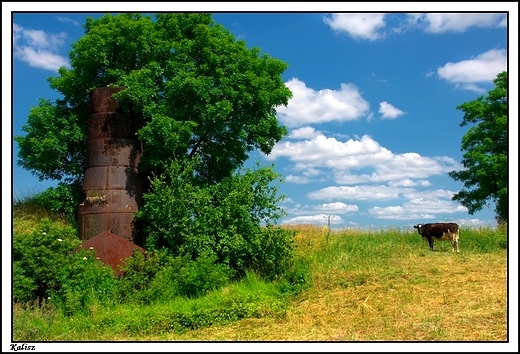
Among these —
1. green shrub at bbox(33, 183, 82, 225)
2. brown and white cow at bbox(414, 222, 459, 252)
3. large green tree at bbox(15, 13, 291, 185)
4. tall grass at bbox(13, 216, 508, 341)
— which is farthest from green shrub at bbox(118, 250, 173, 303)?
brown and white cow at bbox(414, 222, 459, 252)

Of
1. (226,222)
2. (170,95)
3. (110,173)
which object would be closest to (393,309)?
(226,222)

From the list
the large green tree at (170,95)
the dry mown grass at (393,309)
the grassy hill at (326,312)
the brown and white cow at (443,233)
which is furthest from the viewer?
the brown and white cow at (443,233)

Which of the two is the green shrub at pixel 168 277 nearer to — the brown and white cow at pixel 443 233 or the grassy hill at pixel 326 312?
the grassy hill at pixel 326 312

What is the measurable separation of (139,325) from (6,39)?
581 centimetres

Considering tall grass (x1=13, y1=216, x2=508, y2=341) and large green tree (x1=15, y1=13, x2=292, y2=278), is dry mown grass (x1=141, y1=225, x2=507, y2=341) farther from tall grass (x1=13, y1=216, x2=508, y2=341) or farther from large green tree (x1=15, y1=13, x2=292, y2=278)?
large green tree (x1=15, y1=13, x2=292, y2=278)

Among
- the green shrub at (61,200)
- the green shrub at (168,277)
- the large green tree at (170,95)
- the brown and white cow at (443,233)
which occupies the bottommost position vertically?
the green shrub at (168,277)

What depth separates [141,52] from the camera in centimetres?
1680

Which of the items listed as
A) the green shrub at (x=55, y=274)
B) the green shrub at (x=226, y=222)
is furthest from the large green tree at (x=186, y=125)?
the green shrub at (x=55, y=274)

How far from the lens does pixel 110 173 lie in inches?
616

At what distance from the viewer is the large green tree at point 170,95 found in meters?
15.1

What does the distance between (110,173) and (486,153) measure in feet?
49.1

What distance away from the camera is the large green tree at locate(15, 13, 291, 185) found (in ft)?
49.4

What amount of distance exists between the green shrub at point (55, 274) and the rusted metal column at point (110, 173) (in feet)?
10.6

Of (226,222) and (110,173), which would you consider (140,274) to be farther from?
(110,173)
